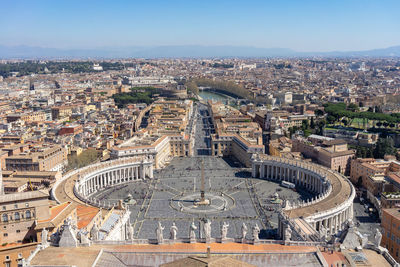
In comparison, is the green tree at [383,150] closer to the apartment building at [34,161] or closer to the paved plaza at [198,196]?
the paved plaza at [198,196]

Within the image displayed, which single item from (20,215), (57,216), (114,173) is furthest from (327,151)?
(20,215)

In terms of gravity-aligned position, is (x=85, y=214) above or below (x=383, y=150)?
above

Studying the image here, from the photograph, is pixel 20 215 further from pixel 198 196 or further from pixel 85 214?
pixel 198 196

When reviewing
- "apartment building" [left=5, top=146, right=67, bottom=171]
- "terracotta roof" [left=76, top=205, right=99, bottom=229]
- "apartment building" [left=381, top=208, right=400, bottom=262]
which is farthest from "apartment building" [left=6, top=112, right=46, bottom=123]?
"apartment building" [left=381, top=208, right=400, bottom=262]

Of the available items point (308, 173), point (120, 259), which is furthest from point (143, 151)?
point (120, 259)

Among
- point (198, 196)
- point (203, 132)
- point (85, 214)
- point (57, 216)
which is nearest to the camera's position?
point (57, 216)

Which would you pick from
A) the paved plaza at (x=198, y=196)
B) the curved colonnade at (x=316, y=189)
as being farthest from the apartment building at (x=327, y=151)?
the paved plaza at (x=198, y=196)
